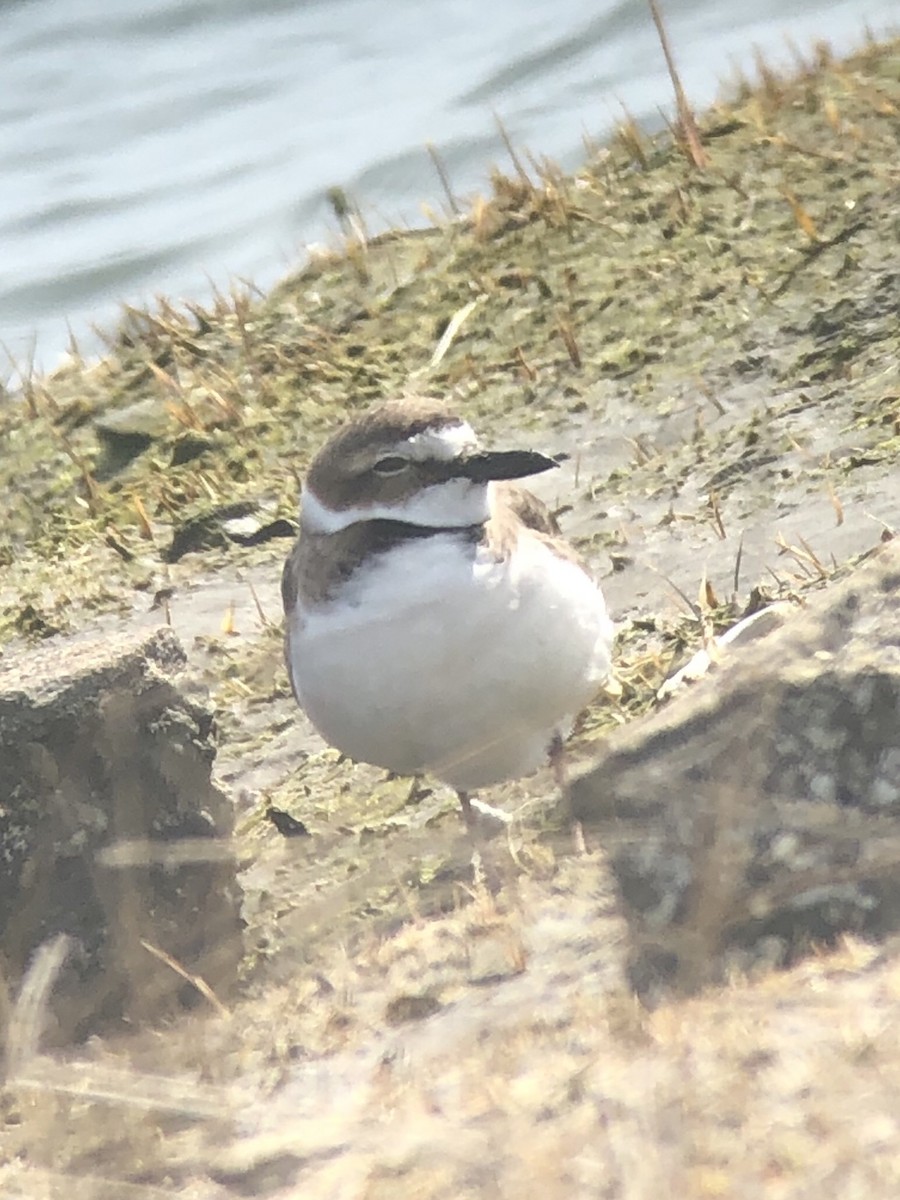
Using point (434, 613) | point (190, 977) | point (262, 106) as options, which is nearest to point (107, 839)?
point (190, 977)

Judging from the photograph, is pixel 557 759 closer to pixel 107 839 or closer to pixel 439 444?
pixel 439 444

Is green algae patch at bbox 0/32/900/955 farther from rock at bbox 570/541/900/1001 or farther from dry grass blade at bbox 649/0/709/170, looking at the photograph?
rock at bbox 570/541/900/1001

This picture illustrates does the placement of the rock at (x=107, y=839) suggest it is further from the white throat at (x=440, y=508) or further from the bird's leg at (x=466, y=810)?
the bird's leg at (x=466, y=810)

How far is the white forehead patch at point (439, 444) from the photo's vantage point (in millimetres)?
4758

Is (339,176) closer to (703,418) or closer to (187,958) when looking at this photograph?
(703,418)

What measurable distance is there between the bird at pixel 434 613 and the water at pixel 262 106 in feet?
21.6

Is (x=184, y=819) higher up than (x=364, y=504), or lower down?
lower down

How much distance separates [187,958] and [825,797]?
148 centimetres

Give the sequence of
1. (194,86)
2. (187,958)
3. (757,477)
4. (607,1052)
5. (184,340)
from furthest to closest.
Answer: (194,86) → (184,340) → (757,477) → (187,958) → (607,1052)

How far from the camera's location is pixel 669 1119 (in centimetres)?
276

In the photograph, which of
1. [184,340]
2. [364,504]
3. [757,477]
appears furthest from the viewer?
[184,340]

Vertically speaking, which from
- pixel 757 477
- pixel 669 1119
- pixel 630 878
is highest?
pixel 669 1119

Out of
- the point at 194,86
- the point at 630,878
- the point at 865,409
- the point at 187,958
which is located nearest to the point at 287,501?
the point at 865,409

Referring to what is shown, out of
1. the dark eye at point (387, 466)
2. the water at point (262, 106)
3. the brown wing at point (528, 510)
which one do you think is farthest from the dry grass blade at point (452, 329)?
the dark eye at point (387, 466)
